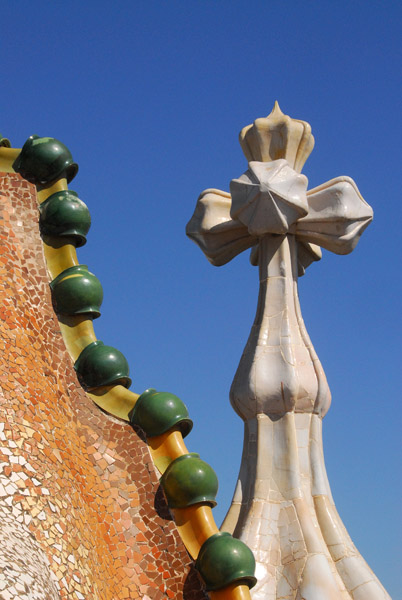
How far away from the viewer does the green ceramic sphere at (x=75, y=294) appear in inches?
197

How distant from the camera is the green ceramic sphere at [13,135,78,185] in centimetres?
519

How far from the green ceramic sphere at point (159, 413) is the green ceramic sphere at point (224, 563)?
65 centimetres

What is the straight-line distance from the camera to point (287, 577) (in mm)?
6945

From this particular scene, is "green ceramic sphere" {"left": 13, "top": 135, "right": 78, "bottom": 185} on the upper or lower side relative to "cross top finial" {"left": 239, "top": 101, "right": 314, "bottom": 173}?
lower

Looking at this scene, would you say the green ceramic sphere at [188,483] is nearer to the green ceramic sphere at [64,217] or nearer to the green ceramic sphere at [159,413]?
the green ceramic sphere at [159,413]

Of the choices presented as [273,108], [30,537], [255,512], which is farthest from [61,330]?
[273,108]

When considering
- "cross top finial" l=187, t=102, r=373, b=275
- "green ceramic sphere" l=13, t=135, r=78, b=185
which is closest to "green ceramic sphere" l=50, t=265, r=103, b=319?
"green ceramic sphere" l=13, t=135, r=78, b=185

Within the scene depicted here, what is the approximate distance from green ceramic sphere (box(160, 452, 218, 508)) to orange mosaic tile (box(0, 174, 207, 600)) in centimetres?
9

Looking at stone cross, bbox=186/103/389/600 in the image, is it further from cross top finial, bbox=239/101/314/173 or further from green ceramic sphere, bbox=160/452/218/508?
green ceramic sphere, bbox=160/452/218/508

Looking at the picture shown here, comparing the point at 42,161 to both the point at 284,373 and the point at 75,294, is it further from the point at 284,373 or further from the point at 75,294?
the point at 284,373

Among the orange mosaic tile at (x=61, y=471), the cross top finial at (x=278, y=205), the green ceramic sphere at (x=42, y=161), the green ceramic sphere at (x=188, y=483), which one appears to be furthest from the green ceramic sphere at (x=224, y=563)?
the cross top finial at (x=278, y=205)

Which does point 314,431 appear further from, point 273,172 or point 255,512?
point 273,172

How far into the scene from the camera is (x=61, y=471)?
14.4 ft

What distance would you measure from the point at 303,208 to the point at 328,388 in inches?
64.3
